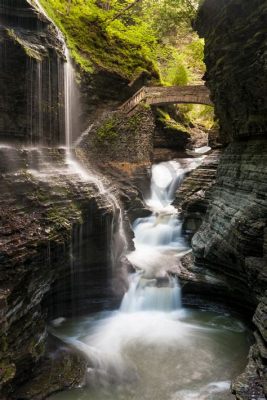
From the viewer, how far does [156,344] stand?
910 cm

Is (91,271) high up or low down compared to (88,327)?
up

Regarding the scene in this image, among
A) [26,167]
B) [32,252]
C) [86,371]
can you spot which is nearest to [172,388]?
[86,371]

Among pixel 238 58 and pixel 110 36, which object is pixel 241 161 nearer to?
pixel 238 58

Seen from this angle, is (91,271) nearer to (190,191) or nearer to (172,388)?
(172,388)

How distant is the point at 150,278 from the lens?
12.1 m

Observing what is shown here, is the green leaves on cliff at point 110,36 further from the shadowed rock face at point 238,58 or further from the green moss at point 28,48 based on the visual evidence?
the green moss at point 28,48

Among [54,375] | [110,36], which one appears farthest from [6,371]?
[110,36]

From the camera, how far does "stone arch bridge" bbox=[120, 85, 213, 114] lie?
19.8 m

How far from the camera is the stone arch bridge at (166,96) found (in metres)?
19.8

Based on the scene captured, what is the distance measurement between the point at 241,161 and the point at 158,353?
18.3 ft

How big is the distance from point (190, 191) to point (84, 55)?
9.50 meters

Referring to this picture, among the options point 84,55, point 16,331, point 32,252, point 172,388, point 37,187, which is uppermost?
point 84,55

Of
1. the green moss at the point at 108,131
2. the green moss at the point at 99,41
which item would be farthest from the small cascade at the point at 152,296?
the green moss at the point at 99,41

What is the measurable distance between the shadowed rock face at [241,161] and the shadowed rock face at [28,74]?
15.8 ft
